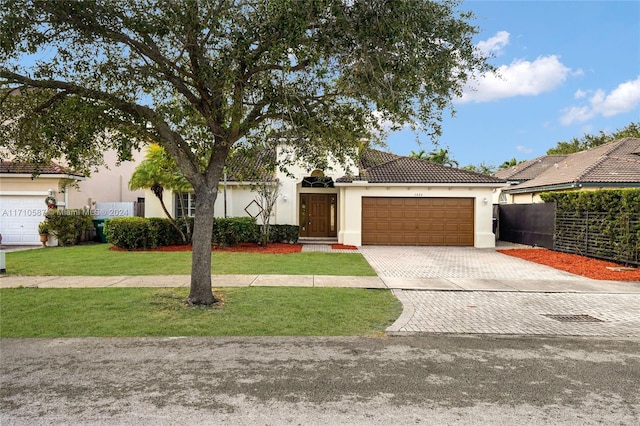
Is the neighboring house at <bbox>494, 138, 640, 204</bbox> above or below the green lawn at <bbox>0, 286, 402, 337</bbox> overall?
above

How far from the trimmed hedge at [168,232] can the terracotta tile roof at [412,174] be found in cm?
383

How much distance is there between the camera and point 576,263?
1436 centimetres

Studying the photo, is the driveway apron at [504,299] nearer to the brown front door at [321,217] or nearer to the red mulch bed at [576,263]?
the red mulch bed at [576,263]

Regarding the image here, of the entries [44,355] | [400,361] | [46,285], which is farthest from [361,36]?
[46,285]

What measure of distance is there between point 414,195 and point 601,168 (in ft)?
29.9

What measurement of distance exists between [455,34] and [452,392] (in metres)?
5.69

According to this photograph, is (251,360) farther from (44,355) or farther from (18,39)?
(18,39)

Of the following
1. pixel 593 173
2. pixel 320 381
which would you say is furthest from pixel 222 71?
pixel 593 173

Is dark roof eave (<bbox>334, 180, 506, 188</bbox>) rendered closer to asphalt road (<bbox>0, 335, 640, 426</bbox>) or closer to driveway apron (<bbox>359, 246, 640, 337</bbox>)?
driveway apron (<bbox>359, 246, 640, 337</bbox>)

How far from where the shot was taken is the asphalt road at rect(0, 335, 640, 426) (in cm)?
383

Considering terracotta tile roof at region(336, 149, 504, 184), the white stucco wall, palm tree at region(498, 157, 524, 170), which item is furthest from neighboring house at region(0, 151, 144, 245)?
palm tree at region(498, 157, 524, 170)

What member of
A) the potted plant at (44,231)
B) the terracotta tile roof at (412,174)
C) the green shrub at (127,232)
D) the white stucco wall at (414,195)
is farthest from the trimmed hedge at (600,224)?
the potted plant at (44,231)

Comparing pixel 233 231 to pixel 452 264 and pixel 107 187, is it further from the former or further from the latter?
pixel 107 187

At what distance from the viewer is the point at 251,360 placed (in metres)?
5.23
